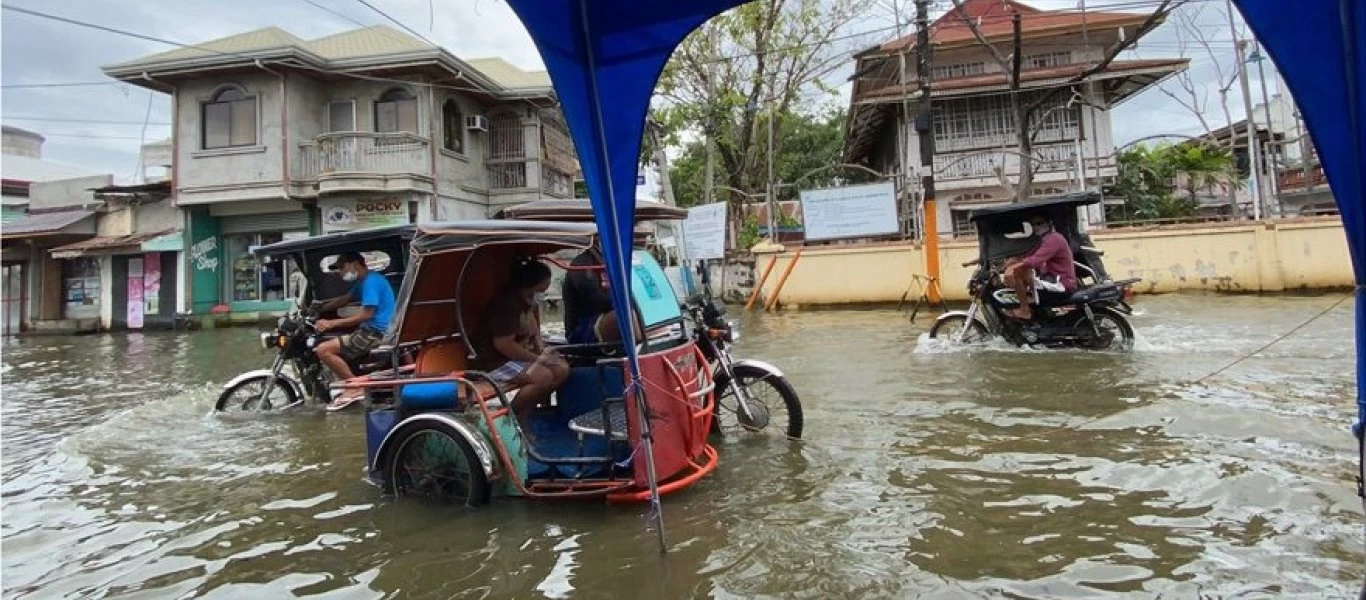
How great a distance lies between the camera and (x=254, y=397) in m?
7.91

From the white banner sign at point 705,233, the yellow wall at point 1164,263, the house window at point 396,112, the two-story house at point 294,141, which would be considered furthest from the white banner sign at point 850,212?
the house window at point 396,112

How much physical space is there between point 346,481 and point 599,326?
206 cm

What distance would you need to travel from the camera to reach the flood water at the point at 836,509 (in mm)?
3379

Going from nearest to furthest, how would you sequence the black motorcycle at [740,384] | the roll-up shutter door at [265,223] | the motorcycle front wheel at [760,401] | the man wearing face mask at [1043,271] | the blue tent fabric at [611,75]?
the blue tent fabric at [611,75], the black motorcycle at [740,384], the motorcycle front wheel at [760,401], the man wearing face mask at [1043,271], the roll-up shutter door at [265,223]

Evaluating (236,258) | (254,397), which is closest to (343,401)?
(254,397)

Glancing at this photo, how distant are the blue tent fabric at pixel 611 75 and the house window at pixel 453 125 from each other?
20.1 meters

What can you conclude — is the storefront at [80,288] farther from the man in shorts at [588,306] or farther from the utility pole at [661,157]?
the man in shorts at [588,306]

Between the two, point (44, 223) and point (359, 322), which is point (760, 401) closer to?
point (359, 322)

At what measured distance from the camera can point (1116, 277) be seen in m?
16.5

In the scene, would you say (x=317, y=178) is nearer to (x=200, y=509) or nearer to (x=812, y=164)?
(x=200, y=509)

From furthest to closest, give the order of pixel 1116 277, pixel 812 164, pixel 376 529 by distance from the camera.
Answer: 1. pixel 812 164
2. pixel 1116 277
3. pixel 376 529

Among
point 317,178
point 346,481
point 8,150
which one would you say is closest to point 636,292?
point 346,481

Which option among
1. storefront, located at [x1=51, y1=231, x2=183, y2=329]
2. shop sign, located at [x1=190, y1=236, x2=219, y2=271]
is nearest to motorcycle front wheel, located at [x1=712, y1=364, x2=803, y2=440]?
shop sign, located at [x1=190, y1=236, x2=219, y2=271]

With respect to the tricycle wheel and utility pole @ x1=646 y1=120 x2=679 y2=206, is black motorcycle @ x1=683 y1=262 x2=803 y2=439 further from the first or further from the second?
utility pole @ x1=646 y1=120 x2=679 y2=206
